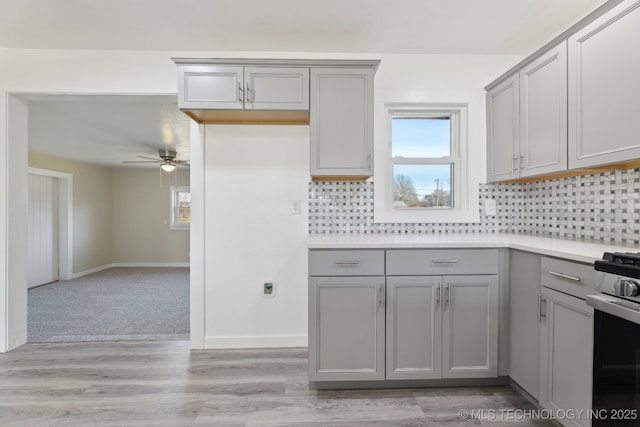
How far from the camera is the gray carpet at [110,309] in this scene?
3.02m

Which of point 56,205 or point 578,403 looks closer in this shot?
point 578,403

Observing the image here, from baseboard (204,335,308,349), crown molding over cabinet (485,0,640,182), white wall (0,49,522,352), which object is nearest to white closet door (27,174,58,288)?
white wall (0,49,522,352)

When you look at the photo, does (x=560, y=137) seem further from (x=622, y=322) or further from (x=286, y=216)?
(x=286, y=216)

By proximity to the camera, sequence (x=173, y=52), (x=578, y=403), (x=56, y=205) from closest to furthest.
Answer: (x=578, y=403) → (x=173, y=52) → (x=56, y=205)

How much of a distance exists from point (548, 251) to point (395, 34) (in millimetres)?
1732

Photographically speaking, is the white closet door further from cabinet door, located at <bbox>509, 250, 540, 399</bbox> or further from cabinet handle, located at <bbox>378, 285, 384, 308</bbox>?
cabinet door, located at <bbox>509, 250, 540, 399</bbox>

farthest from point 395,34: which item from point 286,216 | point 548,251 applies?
point 548,251

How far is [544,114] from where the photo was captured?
1.97m

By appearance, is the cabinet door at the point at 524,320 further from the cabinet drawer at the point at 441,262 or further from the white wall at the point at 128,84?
the white wall at the point at 128,84

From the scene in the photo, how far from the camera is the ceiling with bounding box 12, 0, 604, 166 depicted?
201 centimetres

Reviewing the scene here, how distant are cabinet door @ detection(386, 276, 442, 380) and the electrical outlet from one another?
1.06m

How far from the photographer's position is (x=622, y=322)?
1.24 metres

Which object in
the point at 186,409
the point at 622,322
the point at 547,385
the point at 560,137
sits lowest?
the point at 186,409

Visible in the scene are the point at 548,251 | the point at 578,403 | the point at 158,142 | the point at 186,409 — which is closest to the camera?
the point at 578,403
